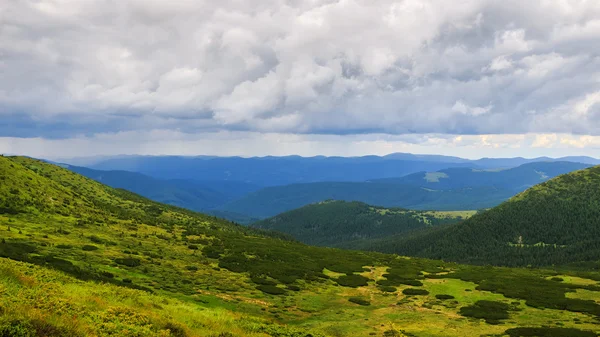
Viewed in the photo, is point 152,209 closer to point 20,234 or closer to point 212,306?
point 20,234

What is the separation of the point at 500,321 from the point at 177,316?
34302mm

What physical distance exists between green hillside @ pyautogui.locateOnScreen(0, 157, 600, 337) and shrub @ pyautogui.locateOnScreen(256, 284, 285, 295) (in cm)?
17

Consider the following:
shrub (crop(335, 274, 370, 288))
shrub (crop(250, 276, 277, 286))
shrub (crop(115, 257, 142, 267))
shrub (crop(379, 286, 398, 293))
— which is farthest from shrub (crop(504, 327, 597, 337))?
shrub (crop(115, 257, 142, 267))

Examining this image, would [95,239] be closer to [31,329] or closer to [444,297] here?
[31,329]

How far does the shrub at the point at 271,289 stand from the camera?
49.6 metres

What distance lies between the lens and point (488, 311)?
149 ft

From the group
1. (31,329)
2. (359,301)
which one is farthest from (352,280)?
(31,329)

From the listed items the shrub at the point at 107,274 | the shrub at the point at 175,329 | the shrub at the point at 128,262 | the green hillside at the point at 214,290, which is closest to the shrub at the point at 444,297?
the green hillside at the point at 214,290

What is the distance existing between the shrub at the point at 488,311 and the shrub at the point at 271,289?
22.8 m

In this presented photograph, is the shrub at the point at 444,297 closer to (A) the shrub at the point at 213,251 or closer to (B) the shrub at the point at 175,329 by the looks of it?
(A) the shrub at the point at 213,251

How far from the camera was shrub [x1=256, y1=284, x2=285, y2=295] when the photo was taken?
49.6 m

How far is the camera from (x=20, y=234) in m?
49.9

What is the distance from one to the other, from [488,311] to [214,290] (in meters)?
33.6

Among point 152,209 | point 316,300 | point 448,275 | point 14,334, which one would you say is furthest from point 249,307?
point 152,209
